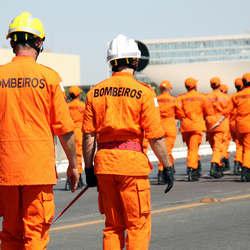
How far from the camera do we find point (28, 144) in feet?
23.5

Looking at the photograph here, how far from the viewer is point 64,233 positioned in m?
11.3

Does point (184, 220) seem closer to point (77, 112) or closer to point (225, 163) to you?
point (77, 112)

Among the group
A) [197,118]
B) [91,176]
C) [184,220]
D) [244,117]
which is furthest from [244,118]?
[91,176]

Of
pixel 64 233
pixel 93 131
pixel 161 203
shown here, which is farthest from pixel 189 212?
pixel 93 131

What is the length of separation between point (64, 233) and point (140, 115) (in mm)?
3552

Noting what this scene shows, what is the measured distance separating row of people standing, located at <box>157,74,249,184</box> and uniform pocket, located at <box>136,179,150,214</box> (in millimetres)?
10099

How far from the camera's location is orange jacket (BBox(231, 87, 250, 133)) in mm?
17922

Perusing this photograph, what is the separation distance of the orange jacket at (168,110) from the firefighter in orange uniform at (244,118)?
125 cm

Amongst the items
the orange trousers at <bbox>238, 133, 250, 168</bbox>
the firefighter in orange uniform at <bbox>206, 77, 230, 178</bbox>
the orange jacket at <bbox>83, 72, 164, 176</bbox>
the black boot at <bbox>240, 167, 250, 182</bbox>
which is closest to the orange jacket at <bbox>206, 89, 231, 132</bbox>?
the firefighter in orange uniform at <bbox>206, 77, 230, 178</bbox>

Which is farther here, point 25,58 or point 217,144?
point 217,144

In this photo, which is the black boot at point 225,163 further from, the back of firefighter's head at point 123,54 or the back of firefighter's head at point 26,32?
the back of firefighter's head at point 26,32

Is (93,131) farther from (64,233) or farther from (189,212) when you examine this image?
(189,212)

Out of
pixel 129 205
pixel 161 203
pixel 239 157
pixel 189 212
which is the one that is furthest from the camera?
pixel 239 157

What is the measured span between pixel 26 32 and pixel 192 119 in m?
12.1
